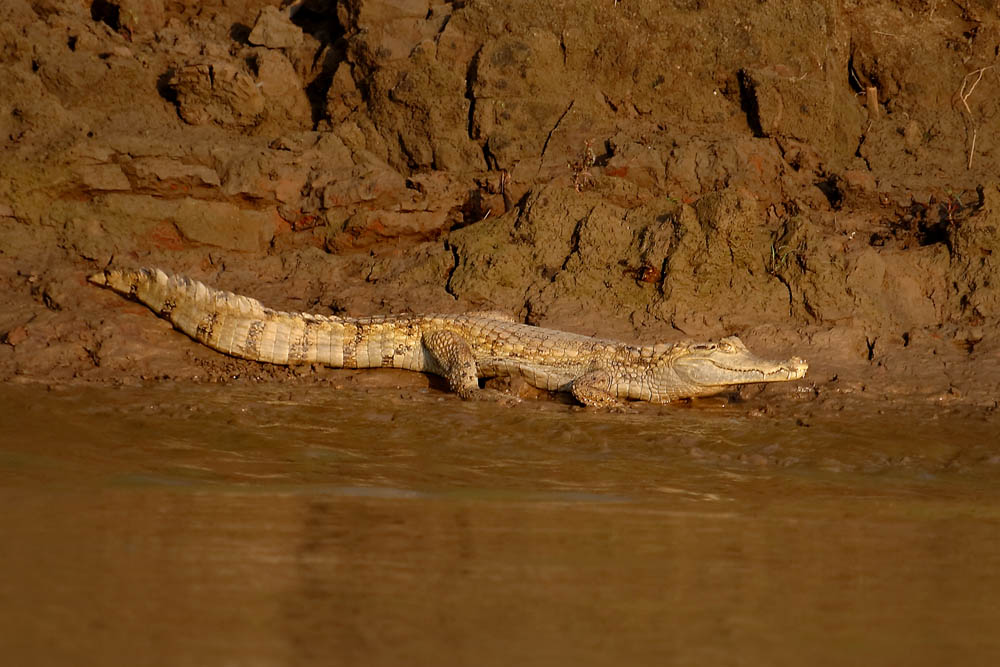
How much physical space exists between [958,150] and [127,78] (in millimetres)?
6651

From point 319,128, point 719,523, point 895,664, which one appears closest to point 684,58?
point 319,128

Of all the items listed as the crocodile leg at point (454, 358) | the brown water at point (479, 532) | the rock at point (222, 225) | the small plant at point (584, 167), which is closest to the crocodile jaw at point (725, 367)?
the brown water at point (479, 532)

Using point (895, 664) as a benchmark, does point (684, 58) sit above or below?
above

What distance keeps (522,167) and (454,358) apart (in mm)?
2109

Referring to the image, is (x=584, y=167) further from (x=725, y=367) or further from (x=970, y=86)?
(x=970, y=86)

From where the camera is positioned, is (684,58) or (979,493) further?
(684,58)

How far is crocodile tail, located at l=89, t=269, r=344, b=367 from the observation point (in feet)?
24.1

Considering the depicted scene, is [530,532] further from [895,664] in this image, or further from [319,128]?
[319,128]

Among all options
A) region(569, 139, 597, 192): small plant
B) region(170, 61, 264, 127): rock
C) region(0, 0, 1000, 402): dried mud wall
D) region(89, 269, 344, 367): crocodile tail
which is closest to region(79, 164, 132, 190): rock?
region(0, 0, 1000, 402): dried mud wall

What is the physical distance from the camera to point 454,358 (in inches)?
290

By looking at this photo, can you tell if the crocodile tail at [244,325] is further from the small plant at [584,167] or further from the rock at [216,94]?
the small plant at [584,167]

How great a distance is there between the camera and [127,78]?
29.7 feet

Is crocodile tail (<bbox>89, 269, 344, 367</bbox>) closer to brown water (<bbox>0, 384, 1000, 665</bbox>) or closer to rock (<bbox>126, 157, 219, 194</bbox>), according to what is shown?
brown water (<bbox>0, 384, 1000, 665</bbox>)

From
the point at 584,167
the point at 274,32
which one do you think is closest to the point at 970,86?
the point at 584,167
